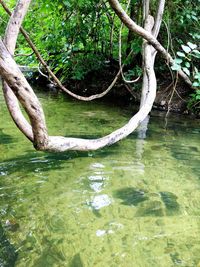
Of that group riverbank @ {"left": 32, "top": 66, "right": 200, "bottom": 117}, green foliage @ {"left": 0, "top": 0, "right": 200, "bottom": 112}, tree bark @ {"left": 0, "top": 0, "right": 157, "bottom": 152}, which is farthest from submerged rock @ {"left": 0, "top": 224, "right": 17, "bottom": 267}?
green foliage @ {"left": 0, "top": 0, "right": 200, "bottom": 112}

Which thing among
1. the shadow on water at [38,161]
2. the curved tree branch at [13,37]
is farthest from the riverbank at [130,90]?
the curved tree branch at [13,37]

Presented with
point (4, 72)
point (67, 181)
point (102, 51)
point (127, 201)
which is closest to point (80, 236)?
point (127, 201)

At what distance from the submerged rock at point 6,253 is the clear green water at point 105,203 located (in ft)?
0.12

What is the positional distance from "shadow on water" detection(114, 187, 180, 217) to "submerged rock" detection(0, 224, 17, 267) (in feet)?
3.35

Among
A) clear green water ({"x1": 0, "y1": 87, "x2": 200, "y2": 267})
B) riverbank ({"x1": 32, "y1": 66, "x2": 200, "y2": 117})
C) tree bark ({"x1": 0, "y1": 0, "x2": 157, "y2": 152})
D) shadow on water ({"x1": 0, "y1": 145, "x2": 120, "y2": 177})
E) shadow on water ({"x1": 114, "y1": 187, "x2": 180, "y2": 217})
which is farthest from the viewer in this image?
riverbank ({"x1": 32, "y1": 66, "x2": 200, "y2": 117})

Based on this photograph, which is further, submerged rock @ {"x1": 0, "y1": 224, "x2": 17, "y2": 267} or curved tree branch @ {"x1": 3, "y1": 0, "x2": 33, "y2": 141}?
curved tree branch @ {"x1": 3, "y1": 0, "x2": 33, "y2": 141}

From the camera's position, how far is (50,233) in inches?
99.4

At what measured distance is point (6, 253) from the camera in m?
2.26

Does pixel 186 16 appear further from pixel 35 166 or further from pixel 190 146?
pixel 35 166

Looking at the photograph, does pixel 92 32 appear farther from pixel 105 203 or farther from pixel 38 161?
pixel 105 203

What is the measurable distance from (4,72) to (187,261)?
62.7 inches

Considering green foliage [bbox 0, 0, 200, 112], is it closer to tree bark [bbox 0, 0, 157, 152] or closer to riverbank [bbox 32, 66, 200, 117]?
riverbank [bbox 32, 66, 200, 117]

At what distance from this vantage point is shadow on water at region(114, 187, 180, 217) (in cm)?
289

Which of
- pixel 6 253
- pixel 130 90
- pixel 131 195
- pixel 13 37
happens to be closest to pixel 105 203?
pixel 131 195
